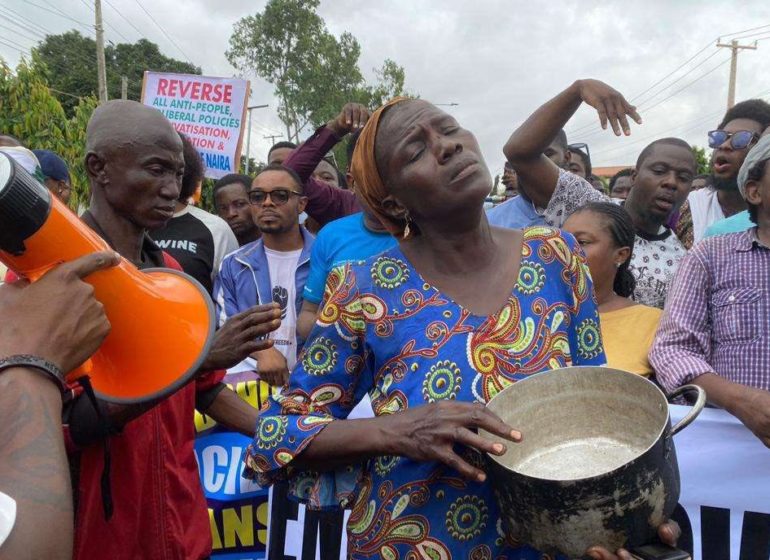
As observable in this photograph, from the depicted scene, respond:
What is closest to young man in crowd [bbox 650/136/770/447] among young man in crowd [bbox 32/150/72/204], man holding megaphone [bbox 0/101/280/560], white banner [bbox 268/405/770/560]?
white banner [bbox 268/405/770/560]

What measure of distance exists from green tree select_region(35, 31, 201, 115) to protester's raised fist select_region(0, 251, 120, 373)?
147 feet

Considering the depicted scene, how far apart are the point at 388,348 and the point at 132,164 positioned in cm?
102

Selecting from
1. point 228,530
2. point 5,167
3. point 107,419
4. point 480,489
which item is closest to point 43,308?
point 5,167

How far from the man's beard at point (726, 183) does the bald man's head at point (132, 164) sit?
329cm

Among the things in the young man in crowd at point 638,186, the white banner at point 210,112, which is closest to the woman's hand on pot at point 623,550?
the young man in crowd at point 638,186

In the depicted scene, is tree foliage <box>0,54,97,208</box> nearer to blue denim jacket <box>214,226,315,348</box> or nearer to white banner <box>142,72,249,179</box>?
white banner <box>142,72,249,179</box>

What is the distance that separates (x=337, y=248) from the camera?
3516 millimetres

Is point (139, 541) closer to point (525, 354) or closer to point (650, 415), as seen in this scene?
point (525, 354)

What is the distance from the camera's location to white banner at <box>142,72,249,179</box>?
291 inches

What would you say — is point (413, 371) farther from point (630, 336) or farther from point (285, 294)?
point (285, 294)

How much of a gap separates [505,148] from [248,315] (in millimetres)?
1472

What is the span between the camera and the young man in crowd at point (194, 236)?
3609 mm

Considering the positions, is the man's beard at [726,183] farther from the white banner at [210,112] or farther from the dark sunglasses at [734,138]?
the white banner at [210,112]

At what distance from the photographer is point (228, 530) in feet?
10.4
